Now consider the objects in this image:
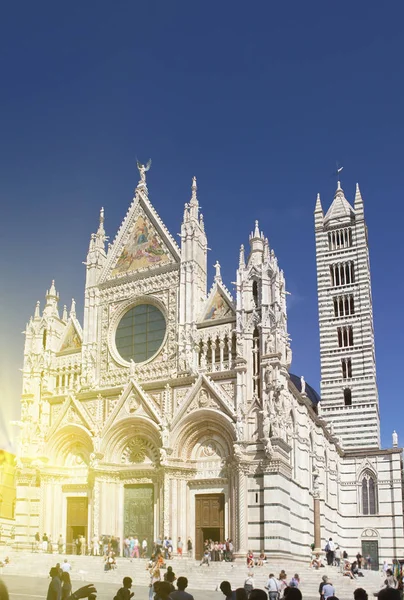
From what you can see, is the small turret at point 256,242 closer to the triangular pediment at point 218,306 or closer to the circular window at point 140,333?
the triangular pediment at point 218,306

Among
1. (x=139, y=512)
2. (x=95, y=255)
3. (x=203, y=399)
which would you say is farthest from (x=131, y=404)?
(x=95, y=255)

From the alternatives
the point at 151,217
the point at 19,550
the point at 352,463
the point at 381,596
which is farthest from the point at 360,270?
the point at 381,596

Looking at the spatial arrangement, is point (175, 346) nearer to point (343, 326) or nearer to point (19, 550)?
point (19, 550)

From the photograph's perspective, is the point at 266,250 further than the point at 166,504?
Yes

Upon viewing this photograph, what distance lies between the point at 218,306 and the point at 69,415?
9.87 meters

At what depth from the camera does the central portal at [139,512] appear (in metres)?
34.5

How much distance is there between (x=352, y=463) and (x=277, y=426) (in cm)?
2139

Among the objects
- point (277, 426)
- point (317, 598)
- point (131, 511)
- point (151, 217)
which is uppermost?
point (151, 217)

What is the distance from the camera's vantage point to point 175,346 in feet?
118

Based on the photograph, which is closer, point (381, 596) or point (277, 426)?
point (381, 596)

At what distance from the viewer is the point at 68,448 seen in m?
38.3

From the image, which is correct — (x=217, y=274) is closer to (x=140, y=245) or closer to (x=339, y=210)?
(x=140, y=245)

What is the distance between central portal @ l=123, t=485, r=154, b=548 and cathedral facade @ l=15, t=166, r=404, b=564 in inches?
2.8

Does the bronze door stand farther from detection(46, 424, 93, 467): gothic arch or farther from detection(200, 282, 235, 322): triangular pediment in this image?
detection(200, 282, 235, 322): triangular pediment
